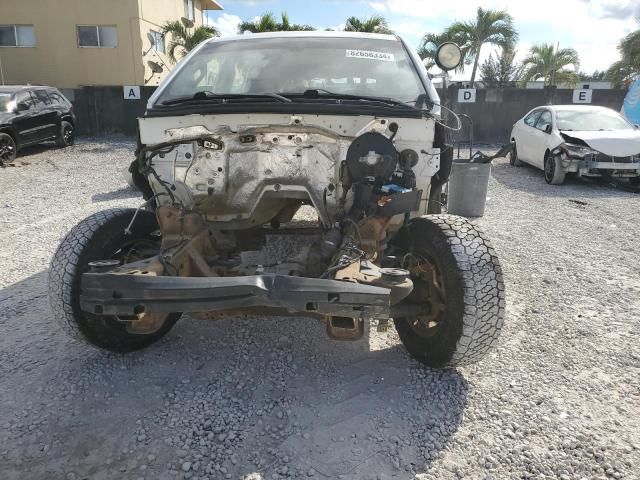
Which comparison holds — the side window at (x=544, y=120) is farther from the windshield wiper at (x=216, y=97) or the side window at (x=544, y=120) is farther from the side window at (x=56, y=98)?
the side window at (x=56, y=98)

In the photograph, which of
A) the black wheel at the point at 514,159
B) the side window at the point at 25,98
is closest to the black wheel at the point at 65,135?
the side window at the point at 25,98

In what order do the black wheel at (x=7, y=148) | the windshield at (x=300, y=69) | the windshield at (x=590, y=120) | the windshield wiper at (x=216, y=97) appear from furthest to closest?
1. the black wheel at (x=7, y=148)
2. the windshield at (x=590, y=120)
3. the windshield at (x=300, y=69)
4. the windshield wiper at (x=216, y=97)

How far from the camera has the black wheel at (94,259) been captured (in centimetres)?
288

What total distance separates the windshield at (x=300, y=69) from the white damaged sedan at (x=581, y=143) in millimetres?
6742

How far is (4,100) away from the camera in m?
11.7

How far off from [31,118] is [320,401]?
12.4 m

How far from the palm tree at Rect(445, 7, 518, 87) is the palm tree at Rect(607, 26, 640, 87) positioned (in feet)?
14.6

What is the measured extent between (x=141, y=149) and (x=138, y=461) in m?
1.81

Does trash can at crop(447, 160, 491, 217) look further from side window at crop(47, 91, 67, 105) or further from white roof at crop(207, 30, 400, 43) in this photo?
side window at crop(47, 91, 67, 105)

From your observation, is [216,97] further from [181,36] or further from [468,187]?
[181,36]

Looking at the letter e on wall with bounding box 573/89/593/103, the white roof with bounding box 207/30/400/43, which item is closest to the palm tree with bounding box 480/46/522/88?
the letter e on wall with bounding box 573/89/593/103

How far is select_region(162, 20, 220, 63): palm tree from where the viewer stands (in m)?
19.5

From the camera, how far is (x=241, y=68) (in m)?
3.74

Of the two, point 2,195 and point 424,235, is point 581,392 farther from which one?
point 2,195
